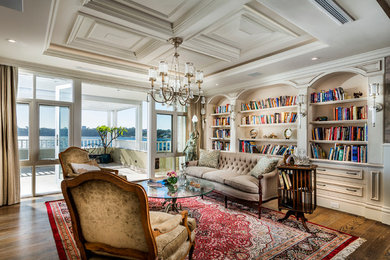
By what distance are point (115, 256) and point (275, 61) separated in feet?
12.2

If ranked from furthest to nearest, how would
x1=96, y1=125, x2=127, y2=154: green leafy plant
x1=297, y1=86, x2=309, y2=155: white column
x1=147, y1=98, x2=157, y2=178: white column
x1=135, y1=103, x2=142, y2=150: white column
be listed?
x1=135, y1=103, x2=142, y2=150: white column
x1=96, y1=125, x2=127, y2=154: green leafy plant
x1=147, y1=98, x2=157, y2=178: white column
x1=297, y1=86, x2=309, y2=155: white column

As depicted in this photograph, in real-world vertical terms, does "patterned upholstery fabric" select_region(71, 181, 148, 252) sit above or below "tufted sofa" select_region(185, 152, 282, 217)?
above

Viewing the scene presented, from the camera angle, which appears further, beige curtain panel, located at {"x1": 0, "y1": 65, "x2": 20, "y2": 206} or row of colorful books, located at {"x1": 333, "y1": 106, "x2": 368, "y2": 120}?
beige curtain panel, located at {"x1": 0, "y1": 65, "x2": 20, "y2": 206}

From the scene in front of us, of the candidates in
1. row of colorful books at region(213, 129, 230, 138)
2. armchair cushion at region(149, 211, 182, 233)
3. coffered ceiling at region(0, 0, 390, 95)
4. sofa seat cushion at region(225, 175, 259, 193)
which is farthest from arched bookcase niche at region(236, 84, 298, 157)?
armchair cushion at region(149, 211, 182, 233)

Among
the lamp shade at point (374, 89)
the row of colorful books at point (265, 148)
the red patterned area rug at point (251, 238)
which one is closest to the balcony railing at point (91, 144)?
the red patterned area rug at point (251, 238)

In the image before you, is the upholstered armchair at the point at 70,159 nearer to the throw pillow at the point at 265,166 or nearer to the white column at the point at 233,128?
the throw pillow at the point at 265,166

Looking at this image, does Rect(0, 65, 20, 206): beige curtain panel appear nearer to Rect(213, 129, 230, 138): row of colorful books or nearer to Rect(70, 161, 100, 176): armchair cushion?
Rect(70, 161, 100, 176): armchair cushion

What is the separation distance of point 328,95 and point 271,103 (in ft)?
3.86

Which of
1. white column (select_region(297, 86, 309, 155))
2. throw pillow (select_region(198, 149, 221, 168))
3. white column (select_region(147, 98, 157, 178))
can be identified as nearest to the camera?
white column (select_region(297, 86, 309, 155))

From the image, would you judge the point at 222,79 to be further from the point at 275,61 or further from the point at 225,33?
the point at 225,33

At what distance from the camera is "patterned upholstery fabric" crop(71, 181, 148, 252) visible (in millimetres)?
1394

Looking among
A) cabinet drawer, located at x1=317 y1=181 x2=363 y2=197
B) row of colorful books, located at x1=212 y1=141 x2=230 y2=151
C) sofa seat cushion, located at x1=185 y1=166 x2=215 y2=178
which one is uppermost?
row of colorful books, located at x1=212 y1=141 x2=230 y2=151

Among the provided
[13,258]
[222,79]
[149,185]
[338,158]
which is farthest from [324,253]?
[222,79]

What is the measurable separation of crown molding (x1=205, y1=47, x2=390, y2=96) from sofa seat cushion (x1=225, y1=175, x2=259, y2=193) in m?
2.19
